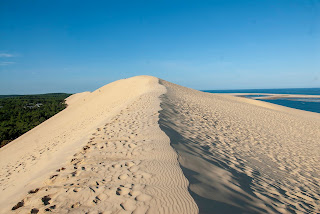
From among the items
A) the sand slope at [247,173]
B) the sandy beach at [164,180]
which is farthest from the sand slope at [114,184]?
the sand slope at [247,173]

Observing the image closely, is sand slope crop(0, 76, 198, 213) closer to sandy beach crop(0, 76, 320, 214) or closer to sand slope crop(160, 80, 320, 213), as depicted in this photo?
sandy beach crop(0, 76, 320, 214)

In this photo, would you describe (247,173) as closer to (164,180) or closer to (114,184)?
(164,180)

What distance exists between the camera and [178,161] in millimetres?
4312

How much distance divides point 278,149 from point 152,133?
5401mm

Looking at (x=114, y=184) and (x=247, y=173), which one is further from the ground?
(x=114, y=184)

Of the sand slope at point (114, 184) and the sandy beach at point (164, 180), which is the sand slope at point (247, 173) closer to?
the sandy beach at point (164, 180)

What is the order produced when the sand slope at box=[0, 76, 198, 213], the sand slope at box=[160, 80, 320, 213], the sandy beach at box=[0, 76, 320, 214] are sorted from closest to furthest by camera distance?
the sand slope at box=[0, 76, 198, 213], the sandy beach at box=[0, 76, 320, 214], the sand slope at box=[160, 80, 320, 213]

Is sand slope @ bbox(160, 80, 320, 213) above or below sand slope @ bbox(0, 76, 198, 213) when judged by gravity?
below

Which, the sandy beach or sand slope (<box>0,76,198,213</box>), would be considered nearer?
sand slope (<box>0,76,198,213</box>)

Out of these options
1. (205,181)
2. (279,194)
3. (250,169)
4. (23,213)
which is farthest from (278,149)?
(23,213)

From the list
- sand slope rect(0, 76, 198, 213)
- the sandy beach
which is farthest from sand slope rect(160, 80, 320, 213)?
sand slope rect(0, 76, 198, 213)

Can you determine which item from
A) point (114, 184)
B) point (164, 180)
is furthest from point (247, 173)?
point (114, 184)

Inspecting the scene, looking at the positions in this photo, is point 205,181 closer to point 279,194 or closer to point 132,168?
point 132,168

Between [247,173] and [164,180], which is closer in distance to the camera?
[164,180]
